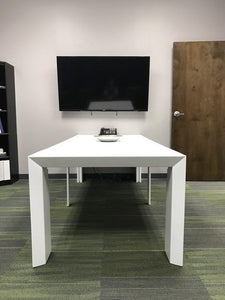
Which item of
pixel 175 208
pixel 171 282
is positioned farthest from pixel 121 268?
pixel 175 208

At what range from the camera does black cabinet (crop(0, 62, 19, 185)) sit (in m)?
3.11

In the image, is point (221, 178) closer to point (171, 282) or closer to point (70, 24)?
point (171, 282)

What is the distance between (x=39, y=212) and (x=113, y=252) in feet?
1.83

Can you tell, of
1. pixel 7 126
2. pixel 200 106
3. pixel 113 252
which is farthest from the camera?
pixel 200 106

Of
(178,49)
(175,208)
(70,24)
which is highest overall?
(70,24)

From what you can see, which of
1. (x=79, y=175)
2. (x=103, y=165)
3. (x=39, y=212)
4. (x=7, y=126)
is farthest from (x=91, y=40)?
(x=39, y=212)

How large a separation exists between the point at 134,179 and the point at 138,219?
4.49 ft

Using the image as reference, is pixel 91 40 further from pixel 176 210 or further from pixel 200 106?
pixel 176 210

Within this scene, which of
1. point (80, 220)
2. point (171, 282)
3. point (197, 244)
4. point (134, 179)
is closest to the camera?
point (171, 282)

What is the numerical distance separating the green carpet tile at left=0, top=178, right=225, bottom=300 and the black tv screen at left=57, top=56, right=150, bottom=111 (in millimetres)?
1309

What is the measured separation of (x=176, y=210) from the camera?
1335 millimetres

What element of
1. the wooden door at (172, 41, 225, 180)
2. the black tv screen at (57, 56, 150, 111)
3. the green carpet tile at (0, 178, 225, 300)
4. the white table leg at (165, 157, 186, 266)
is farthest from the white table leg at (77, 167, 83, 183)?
the white table leg at (165, 157, 186, 266)

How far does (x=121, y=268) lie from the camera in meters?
1.39

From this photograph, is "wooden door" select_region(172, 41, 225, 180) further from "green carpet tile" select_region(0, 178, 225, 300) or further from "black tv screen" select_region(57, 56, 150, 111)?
"green carpet tile" select_region(0, 178, 225, 300)
